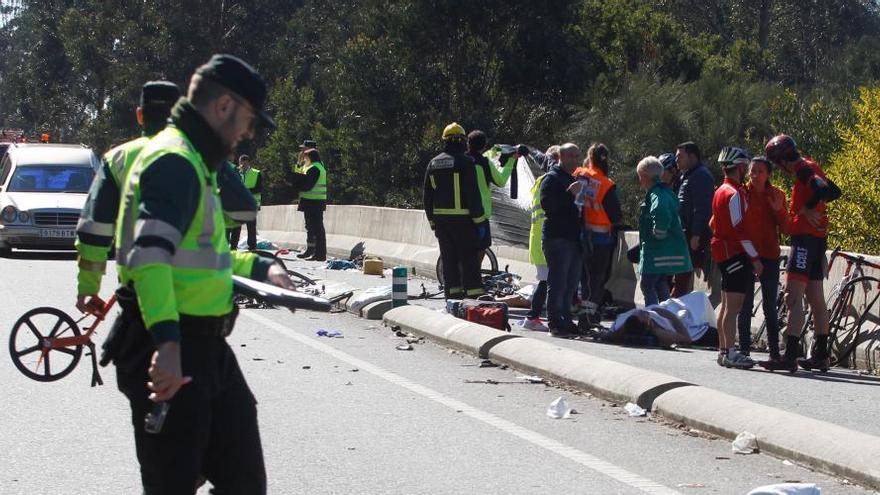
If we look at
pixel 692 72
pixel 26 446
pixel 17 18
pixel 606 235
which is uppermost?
pixel 17 18

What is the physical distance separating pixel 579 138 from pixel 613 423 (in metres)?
25.5

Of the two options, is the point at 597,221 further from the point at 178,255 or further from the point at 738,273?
the point at 178,255

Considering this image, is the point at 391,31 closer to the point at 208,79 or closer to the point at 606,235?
the point at 606,235

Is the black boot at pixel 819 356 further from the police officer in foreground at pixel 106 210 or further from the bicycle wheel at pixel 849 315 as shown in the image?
the police officer in foreground at pixel 106 210

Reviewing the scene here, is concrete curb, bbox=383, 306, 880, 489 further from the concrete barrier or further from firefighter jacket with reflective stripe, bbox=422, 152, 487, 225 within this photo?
the concrete barrier

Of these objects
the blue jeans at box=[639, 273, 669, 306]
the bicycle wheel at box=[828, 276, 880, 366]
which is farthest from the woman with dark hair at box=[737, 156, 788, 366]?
the blue jeans at box=[639, 273, 669, 306]

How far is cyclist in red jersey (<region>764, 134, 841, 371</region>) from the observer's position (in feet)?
37.4

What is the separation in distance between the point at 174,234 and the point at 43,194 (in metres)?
21.2

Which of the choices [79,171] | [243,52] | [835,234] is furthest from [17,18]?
[835,234]

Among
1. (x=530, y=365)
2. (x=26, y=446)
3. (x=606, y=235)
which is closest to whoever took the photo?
(x=26, y=446)

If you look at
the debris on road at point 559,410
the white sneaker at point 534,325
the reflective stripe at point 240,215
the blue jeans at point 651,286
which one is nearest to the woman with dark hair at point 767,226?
the blue jeans at point 651,286

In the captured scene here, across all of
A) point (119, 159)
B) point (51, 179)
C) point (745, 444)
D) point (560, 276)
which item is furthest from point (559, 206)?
point (51, 179)

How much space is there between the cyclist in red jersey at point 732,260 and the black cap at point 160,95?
223 inches

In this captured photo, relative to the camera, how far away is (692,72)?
1674 inches
